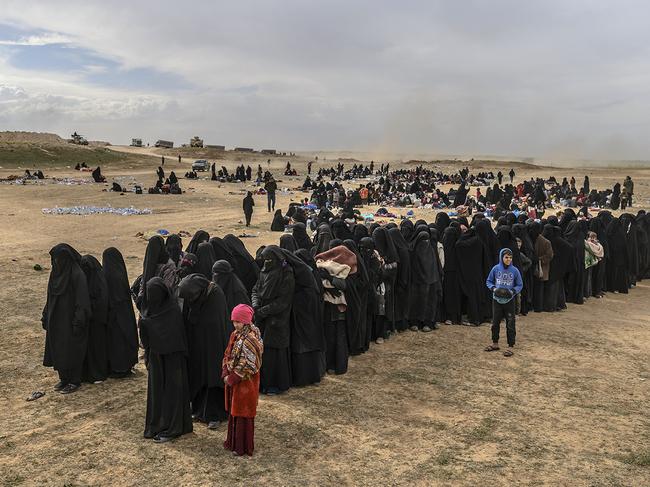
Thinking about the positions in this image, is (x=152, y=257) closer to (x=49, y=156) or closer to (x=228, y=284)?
(x=228, y=284)

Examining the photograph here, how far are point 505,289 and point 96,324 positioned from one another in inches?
198

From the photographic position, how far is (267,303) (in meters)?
5.70

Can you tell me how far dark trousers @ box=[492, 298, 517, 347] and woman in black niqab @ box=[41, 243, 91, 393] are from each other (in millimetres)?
5061

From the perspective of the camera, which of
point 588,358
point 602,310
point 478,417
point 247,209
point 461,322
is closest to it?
point 478,417

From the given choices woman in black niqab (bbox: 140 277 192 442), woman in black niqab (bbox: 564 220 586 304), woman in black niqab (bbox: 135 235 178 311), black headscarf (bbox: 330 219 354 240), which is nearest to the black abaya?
woman in black niqab (bbox: 140 277 192 442)

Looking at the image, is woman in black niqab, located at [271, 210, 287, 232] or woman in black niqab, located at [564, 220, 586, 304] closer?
woman in black niqab, located at [564, 220, 586, 304]

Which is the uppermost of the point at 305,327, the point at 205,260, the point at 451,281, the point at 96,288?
the point at 205,260

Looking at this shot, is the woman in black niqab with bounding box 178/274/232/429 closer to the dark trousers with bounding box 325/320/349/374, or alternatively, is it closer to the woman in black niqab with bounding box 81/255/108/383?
the woman in black niqab with bounding box 81/255/108/383

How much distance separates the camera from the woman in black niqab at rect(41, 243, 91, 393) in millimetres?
5848

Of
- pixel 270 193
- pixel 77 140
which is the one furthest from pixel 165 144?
pixel 270 193

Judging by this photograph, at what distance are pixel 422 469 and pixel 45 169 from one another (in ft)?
141

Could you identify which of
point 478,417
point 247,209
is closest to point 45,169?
point 247,209

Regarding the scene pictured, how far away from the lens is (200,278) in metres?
4.86

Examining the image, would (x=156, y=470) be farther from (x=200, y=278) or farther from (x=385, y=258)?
(x=385, y=258)
